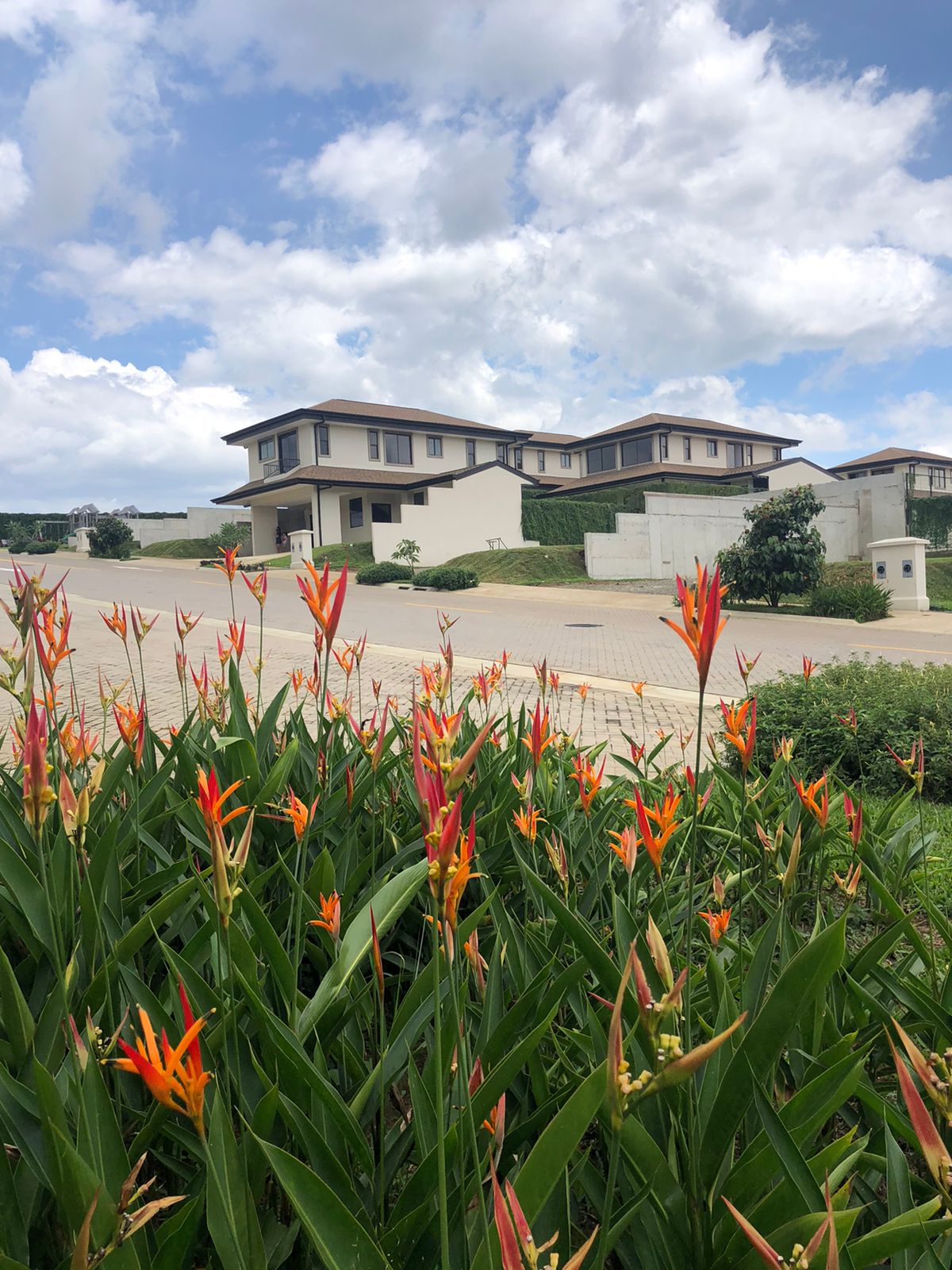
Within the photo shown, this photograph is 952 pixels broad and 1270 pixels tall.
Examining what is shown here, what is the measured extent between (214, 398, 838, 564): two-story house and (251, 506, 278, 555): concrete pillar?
0.19 feet

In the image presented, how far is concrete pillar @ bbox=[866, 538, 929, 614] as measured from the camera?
19.8 meters

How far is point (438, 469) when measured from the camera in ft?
147

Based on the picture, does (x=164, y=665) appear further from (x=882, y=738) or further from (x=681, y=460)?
(x=681, y=460)

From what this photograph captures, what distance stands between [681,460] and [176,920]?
51579 millimetres

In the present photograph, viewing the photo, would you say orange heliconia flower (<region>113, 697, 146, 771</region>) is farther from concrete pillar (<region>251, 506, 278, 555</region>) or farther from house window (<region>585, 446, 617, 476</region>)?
house window (<region>585, 446, 617, 476</region>)

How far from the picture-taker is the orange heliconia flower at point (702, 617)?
959 mm

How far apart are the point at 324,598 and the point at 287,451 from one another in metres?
43.9

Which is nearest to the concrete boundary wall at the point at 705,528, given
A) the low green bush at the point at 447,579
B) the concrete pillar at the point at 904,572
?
the low green bush at the point at 447,579

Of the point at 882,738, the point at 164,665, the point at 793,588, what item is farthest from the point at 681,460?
the point at 882,738

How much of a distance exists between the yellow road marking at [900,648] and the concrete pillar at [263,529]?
35.3 meters

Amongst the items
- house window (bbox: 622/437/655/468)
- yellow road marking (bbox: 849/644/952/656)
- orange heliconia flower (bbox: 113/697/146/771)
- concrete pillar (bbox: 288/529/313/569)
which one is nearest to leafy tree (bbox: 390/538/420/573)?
concrete pillar (bbox: 288/529/313/569)

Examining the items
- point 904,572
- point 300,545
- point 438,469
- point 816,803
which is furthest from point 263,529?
point 816,803

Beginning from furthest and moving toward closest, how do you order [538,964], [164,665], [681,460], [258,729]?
[681,460] → [164,665] → [258,729] → [538,964]

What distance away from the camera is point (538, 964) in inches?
69.2
